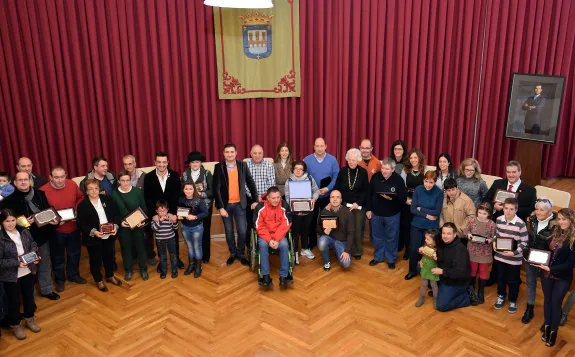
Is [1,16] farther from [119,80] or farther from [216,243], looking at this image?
[216,243]

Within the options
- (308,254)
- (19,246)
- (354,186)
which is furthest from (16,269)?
(354,186)

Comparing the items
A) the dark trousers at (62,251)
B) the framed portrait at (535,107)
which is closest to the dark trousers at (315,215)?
the dark trousers at (62,251)

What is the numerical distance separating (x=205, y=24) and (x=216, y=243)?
3399 mm

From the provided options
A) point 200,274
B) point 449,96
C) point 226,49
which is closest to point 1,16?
point 226,49

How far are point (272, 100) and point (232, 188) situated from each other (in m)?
2.55

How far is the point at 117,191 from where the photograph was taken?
5.81 meters

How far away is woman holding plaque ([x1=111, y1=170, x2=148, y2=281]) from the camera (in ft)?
18.8

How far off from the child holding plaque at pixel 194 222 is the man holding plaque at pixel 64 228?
3.93ft

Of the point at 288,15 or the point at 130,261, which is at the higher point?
the point at 288,15

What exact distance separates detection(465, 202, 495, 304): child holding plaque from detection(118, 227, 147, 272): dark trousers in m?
3.80

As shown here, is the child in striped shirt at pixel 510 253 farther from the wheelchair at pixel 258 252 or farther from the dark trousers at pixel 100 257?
the dark trousers at pixel 100 257

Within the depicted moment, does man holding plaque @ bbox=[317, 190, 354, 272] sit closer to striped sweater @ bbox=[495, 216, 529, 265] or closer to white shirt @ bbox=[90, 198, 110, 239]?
striped sweater @ bbox=[495, 216, 529, 265]

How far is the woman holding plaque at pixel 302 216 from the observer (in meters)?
6.14

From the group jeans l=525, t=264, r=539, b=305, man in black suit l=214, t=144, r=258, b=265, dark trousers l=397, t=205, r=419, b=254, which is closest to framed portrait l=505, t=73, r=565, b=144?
dark trousers l=397, t=205, r=419, b=254
